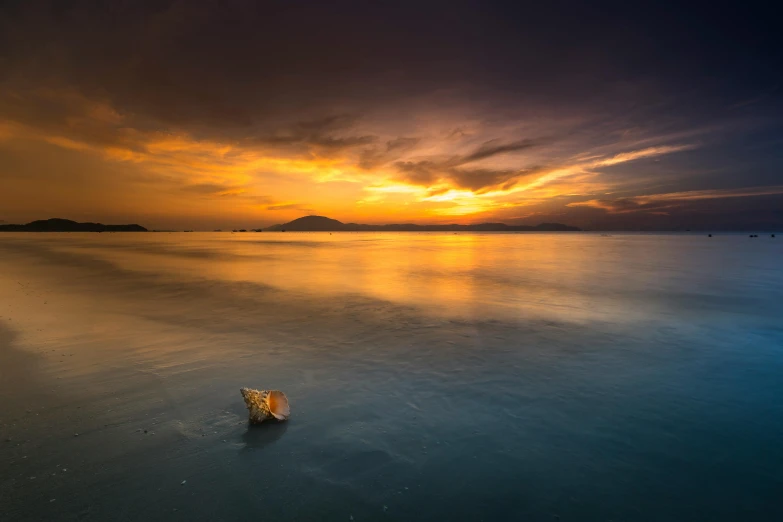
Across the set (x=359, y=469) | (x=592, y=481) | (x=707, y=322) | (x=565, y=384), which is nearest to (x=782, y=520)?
(x=592, y=481)

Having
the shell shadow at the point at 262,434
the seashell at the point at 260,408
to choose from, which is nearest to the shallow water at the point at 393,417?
the shell shadow at the point at 262,434

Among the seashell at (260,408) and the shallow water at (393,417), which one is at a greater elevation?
the seashell at (260,408)

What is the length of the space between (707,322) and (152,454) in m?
16.6

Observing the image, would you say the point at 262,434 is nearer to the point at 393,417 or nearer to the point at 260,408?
the point at 260,408

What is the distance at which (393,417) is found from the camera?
249 inches

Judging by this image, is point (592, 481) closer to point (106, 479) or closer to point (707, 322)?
point (106, 479)

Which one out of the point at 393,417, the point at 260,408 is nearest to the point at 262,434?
the point at 260,408

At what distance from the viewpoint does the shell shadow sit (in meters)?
5.47

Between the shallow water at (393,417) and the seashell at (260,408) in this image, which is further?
the seashell at (260,408)

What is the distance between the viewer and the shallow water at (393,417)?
446 cm

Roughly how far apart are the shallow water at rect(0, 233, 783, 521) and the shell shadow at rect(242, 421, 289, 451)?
0.03m

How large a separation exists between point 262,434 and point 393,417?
2.09 metres

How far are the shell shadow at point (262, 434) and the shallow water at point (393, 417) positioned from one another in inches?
1.2

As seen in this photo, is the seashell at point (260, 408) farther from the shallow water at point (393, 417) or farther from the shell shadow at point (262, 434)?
the shallow water at point (393, 417)
